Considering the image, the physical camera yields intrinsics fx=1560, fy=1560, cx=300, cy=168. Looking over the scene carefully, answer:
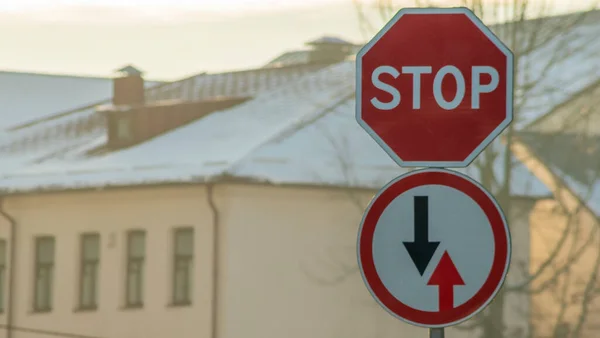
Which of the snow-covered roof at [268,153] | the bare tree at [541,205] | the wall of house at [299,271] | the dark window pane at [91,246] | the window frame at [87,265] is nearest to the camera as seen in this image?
the bare tree at [541,205]

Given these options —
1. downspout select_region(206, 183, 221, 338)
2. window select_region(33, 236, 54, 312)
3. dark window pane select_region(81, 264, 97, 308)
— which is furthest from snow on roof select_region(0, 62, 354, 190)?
dark window pane select_region(81, 264, 97, 308)

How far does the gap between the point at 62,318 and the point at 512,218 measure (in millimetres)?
11224

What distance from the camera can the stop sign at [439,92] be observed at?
6.05 meters

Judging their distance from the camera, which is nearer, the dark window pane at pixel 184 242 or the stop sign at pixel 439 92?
the stop sign at pixel 439 92

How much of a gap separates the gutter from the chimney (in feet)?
33.8

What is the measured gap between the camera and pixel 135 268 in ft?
110

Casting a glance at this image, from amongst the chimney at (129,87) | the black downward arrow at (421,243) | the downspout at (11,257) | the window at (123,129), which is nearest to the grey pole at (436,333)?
the black downward arrow at (421,243)

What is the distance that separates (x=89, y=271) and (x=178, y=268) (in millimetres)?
3122

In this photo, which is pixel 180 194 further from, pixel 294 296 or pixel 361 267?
pixel 361 267

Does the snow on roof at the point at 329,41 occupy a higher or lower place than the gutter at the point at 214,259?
higher

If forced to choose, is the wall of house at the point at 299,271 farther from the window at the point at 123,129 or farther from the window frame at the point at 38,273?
the window at the point at 123,129

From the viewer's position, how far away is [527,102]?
991 inches

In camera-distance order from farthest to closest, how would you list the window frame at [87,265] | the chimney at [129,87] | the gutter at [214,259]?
the chimney at [129,87] → the window frame at [87,265] → the gutter at [214,259]

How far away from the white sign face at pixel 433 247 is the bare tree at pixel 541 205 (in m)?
19.0
